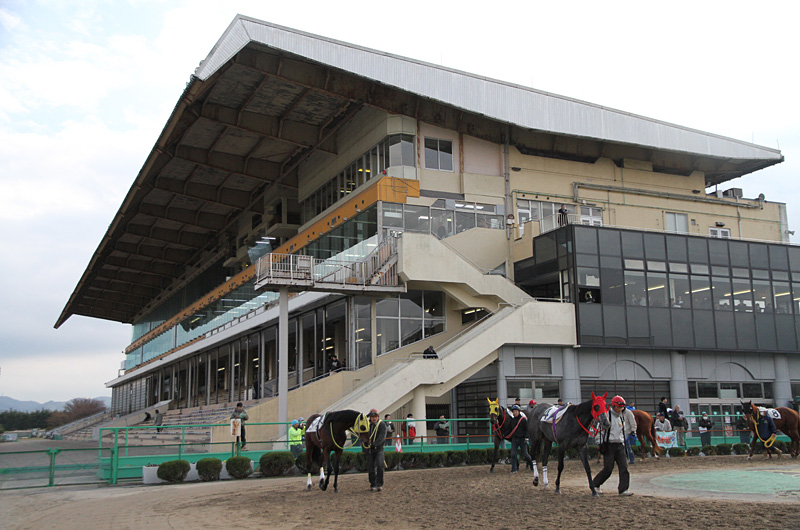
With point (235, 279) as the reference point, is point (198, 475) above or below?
below

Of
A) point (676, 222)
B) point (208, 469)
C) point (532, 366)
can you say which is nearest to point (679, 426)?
point (532, 366)

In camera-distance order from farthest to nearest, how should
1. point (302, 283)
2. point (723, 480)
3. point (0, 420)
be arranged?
point (0, 420) → point (302, 283) → point (723, 480)

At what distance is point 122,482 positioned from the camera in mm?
22188

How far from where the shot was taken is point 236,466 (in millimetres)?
22875

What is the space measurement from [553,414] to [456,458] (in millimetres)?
9548

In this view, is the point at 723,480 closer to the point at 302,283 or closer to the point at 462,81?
the point at 302,283

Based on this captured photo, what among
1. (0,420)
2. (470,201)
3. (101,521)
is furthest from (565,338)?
(0,420)

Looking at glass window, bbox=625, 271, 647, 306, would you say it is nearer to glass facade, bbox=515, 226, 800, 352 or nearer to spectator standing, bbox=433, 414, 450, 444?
glass facade, bbox=515, 226, 800, 352

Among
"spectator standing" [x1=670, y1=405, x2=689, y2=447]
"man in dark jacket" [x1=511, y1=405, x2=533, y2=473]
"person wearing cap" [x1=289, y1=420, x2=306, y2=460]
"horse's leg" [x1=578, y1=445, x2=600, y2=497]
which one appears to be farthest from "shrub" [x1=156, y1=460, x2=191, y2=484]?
"spectator standing" [x1=670, y1=405, x2=689, y2=447]

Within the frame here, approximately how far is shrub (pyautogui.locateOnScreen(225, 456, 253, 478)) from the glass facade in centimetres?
1786

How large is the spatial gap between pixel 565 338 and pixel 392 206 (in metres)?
10.7

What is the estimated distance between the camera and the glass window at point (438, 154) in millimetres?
39531

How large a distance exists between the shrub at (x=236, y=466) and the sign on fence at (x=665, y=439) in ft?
48.3

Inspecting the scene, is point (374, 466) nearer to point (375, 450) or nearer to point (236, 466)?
point (375, 450)
